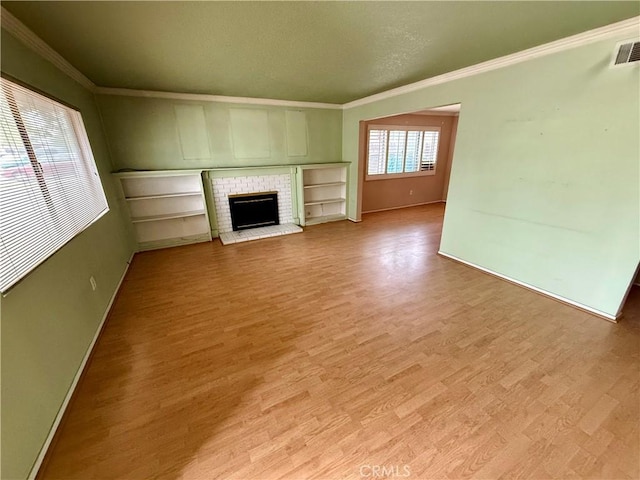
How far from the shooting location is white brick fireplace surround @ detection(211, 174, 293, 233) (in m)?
4.66

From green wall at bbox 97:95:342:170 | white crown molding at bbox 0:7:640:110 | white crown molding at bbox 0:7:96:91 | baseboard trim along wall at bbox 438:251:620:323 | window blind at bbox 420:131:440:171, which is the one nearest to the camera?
white crown molding at bbox 0:7:96:91

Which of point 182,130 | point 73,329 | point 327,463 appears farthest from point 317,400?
point 182,130

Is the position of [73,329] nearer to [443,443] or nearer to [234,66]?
[443,443]

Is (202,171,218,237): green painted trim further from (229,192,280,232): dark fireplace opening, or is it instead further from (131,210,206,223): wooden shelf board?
(229,192,280,232): dark fireplace opening

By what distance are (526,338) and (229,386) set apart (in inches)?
94.4

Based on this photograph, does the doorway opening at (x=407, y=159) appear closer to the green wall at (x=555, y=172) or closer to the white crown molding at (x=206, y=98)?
the white crown molding at (x=206, y=98)

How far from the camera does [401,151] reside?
6.49 metres

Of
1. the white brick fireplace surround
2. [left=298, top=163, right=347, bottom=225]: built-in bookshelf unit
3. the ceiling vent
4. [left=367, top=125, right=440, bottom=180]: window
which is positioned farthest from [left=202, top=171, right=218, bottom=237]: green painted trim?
the ceiling vent

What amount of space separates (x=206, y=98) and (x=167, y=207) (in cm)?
189

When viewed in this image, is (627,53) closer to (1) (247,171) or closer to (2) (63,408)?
(1) (247,171)

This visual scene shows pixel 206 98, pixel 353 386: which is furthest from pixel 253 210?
pixel 353 386

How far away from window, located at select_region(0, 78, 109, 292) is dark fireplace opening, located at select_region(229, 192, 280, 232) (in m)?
2.31

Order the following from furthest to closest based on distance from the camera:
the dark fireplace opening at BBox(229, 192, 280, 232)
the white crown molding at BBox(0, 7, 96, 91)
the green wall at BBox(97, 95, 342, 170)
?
the dark fireplace opening at BBox(229, 192, 280, 232)
the green wall at BBox(97, 95, 342, 170)
the white crown molding at BBox(0, 7, 96, 91)

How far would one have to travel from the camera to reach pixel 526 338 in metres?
2.17
